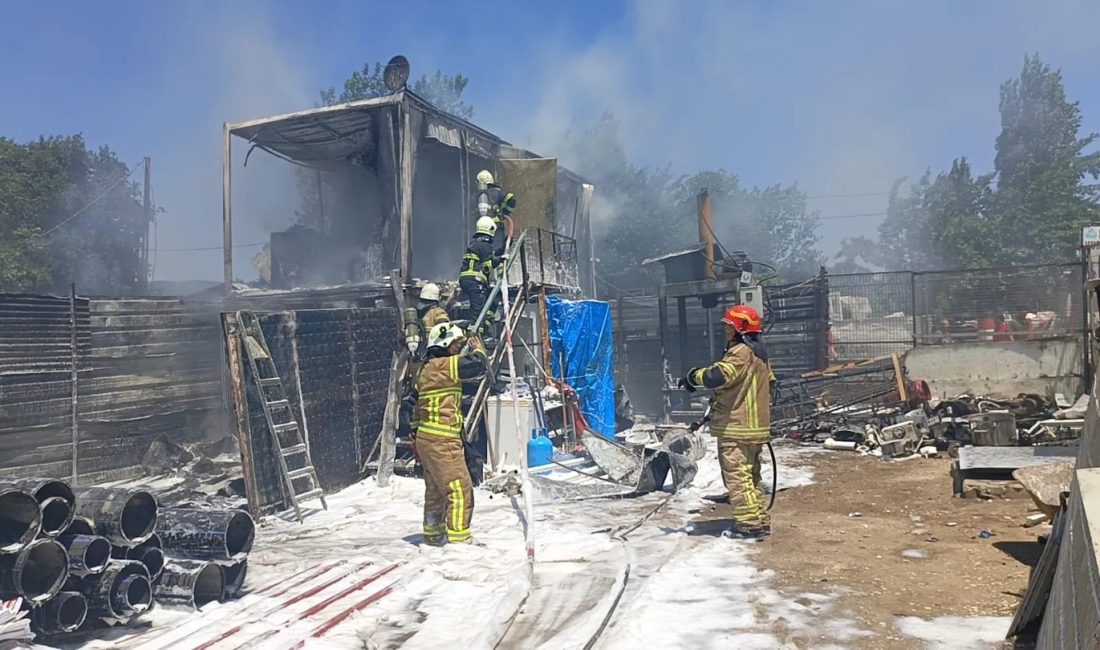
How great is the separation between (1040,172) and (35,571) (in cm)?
3922

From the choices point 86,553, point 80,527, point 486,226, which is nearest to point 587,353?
point 486,226

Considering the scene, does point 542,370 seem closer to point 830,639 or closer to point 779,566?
point 779,566

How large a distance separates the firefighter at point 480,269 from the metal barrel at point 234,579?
5957 millimetres

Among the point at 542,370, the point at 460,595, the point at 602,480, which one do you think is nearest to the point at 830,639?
the point at 460,595

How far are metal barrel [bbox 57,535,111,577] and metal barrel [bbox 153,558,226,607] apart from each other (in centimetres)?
58

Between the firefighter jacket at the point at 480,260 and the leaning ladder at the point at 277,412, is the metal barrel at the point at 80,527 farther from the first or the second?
the firefighter jacket at the point at 480,260

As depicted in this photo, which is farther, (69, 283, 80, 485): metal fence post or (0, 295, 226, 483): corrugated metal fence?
(69, 283, 80, 485): metal fence post

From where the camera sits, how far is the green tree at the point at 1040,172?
3169 cm

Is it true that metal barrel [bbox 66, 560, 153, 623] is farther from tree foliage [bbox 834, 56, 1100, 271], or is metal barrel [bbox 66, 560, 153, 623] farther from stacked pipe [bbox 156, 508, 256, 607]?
tree foliage [bbox 834, 56, 1100, 271]

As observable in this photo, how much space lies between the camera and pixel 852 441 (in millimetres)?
11945

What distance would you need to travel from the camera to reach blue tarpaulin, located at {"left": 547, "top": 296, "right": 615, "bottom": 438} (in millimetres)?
12852

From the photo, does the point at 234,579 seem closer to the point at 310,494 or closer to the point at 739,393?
the point at 310,494

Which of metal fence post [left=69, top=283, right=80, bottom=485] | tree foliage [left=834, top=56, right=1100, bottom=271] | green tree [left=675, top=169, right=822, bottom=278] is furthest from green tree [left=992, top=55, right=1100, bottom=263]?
metal fence post [left=69, top=283, right=80, bottom=485]

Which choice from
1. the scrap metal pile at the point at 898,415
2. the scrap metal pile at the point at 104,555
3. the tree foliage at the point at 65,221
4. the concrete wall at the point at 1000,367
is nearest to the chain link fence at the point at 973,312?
the concrete wall at the point at 1000,367
